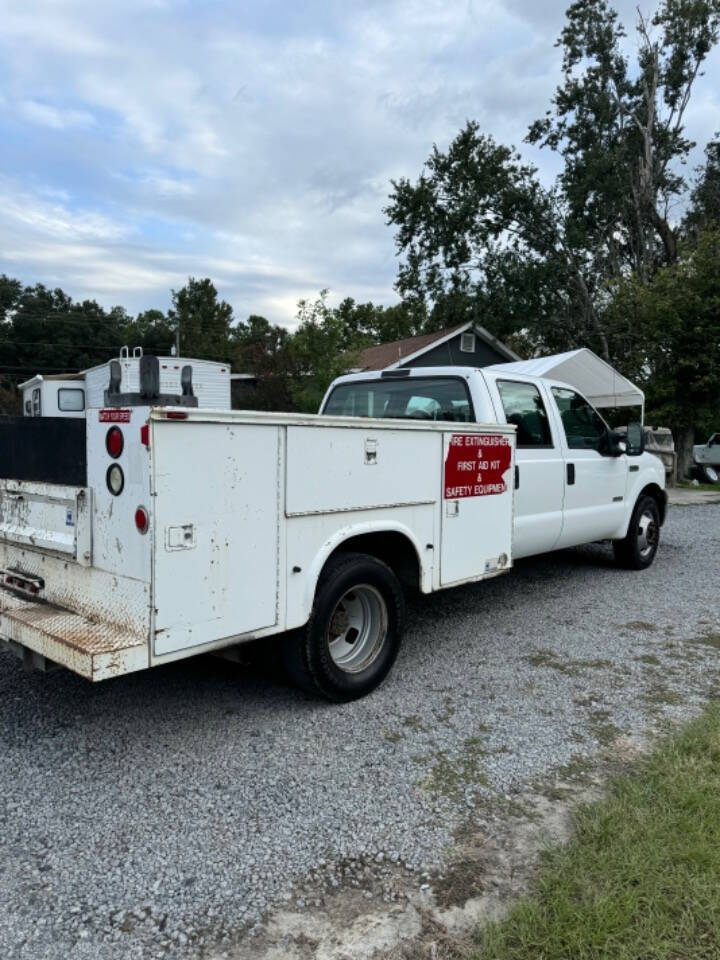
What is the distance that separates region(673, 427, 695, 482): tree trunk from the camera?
20.7 metres

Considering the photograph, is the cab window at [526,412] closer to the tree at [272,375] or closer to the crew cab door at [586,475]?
the crew cab door at [586,475]

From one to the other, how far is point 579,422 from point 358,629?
3.45 m

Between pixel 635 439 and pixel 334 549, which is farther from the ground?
pixel 635 439

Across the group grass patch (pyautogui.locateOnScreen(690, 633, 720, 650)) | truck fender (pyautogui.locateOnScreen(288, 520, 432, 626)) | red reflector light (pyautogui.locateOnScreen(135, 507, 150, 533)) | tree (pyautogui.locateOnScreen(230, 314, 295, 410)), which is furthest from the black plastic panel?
tree (pyautogui.locateOnScreen(230, 314, 295, 410))

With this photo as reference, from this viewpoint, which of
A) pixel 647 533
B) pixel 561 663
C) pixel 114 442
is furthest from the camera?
A: pixel 647 533

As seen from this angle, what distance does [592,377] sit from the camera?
13.3 meters

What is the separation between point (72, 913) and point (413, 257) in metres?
30.1

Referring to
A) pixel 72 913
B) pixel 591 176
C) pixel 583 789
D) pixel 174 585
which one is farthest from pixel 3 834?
pixel 591 176

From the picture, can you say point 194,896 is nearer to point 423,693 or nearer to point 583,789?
point 583,789

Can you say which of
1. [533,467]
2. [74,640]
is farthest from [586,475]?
[74,640]

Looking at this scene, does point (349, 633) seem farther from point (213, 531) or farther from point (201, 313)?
point (201, 313)

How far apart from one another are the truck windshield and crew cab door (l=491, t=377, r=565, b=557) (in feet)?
0.98

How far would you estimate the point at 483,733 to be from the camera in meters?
3.66

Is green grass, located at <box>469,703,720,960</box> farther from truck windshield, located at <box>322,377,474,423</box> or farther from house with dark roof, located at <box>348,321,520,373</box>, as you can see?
house with dark roof, located at <box>348,321,520,373</box>
